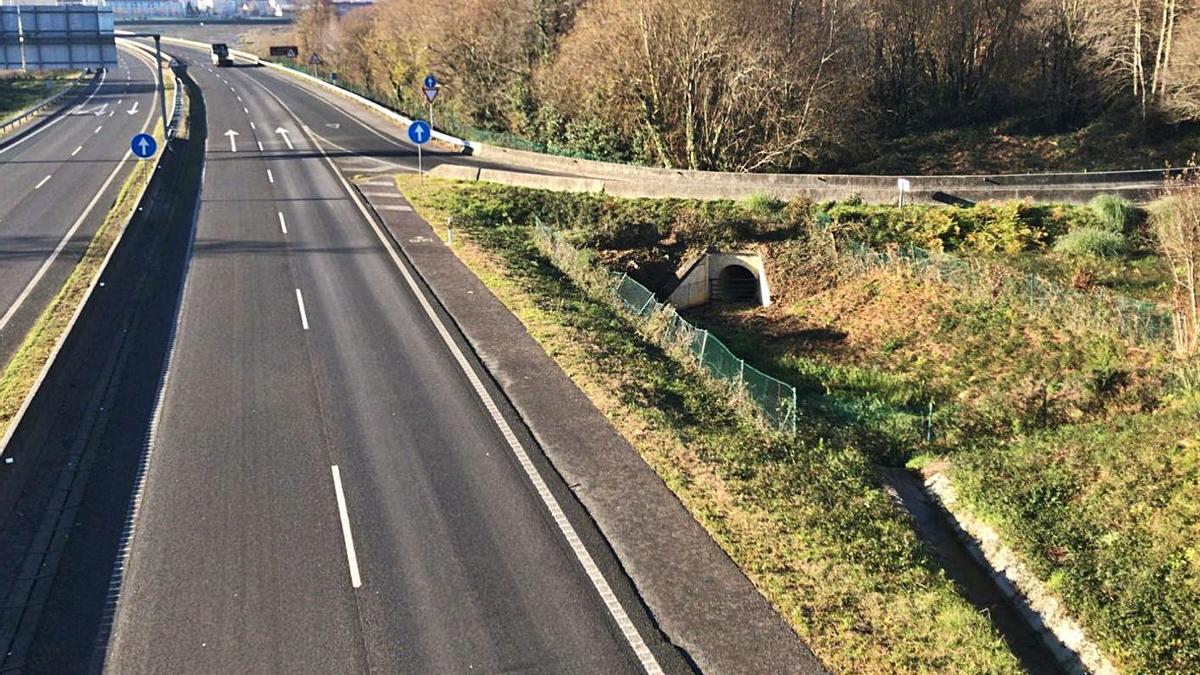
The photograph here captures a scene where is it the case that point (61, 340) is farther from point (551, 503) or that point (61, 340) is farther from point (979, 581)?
point (979, 581)

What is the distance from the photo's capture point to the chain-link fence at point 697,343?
19.2 m

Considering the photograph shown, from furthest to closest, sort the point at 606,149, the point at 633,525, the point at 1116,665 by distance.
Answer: the point at 606,149
the point at 633,525
the point at 1116,665

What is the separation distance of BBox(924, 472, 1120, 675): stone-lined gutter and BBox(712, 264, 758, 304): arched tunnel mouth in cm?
1707

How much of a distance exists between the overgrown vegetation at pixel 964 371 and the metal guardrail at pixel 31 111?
1467 inches

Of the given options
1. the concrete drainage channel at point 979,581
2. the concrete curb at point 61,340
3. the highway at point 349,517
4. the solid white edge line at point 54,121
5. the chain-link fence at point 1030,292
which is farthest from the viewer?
the solid white edge line at point 54,121

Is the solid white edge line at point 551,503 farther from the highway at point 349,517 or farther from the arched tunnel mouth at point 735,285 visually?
the arched tunnel mouth at point 735,285

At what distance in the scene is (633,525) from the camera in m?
14.7

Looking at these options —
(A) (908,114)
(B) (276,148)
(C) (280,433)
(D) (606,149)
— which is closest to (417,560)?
(C) (280,433)

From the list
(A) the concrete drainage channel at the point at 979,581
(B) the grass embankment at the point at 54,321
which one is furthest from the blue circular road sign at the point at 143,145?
(A) the concrete drainage channel at the point at 979,581

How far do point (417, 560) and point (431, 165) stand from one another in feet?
115

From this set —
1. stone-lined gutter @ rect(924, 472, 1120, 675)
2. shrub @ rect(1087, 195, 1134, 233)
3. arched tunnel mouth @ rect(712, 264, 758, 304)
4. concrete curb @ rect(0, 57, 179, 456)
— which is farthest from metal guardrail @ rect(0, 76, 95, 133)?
stone-lined gutter @ rect(924, 472, 1120, 675)

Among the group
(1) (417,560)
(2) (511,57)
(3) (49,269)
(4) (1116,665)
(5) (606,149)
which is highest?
(2) (511,57)

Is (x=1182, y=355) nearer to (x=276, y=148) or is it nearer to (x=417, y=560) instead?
(x=417, y=560)

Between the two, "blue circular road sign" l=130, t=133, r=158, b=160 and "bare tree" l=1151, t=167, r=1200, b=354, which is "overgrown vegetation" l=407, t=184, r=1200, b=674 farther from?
"blue circular road sign" l=130, t=133, r=158, b=160
